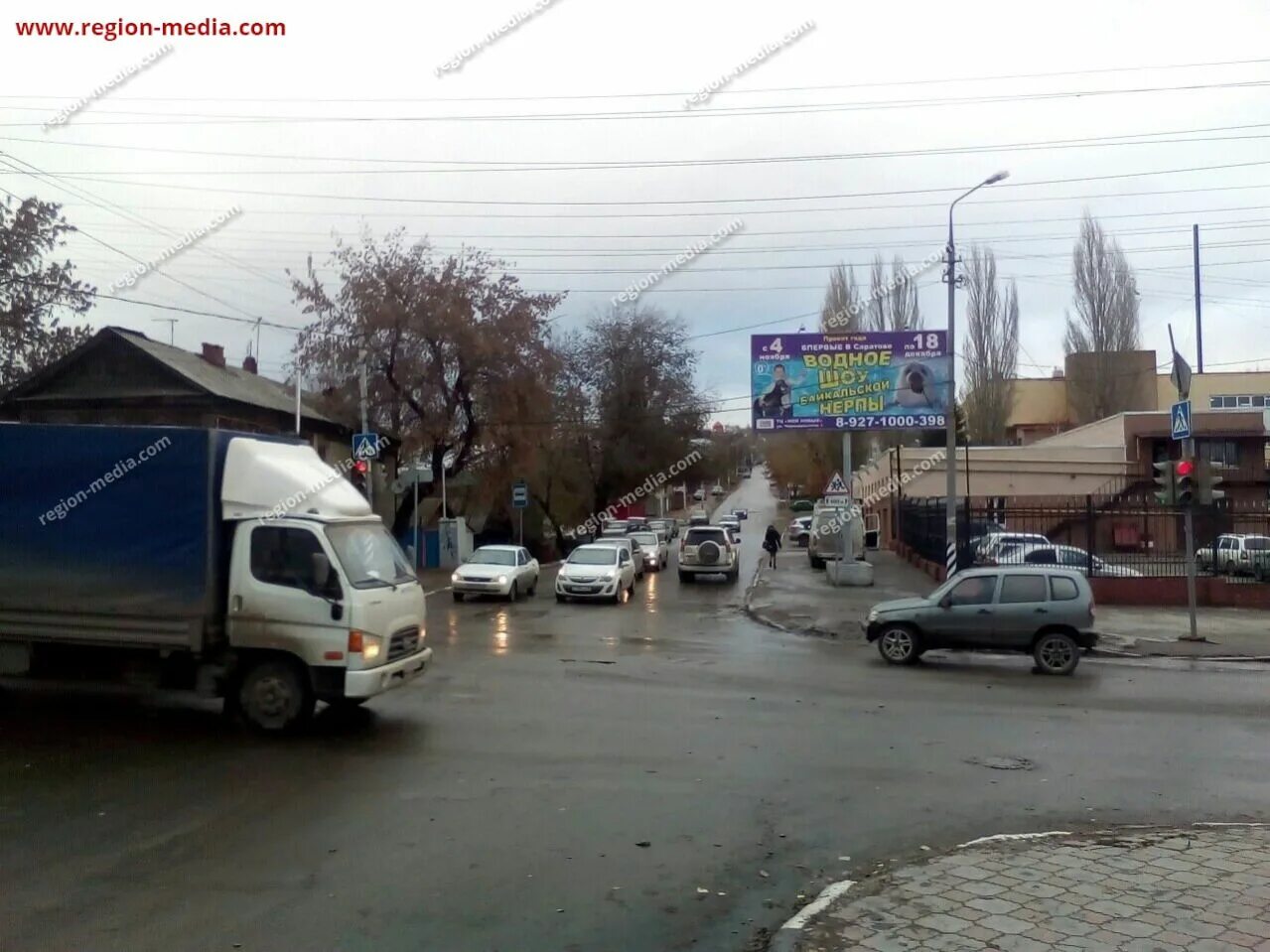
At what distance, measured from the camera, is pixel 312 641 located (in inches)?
392

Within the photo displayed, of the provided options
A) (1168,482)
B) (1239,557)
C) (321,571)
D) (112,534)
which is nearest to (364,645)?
(321,571)

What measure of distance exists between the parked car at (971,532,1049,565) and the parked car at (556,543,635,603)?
917 centimetres

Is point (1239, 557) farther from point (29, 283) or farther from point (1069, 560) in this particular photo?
point (29, 283)

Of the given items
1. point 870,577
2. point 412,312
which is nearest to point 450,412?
point 412,312

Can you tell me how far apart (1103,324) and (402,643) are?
5732cm

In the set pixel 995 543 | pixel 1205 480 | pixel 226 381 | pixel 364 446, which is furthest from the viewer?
pixel 226 381

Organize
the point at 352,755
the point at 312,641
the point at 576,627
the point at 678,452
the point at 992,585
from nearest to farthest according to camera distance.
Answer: the point at 352,755
the point at 312,641
the point at 992,585
the point at 576,627
the point at 678,452

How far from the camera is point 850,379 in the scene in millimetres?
29906

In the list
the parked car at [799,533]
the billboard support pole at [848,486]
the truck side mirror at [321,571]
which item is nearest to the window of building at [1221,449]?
the parked car at [799,533]

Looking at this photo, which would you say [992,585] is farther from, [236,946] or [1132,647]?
[236,946]

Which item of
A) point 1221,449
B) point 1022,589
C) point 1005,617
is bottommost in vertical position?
point 1005,617

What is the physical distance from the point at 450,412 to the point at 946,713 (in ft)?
84.5

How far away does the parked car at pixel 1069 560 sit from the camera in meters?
25.9
